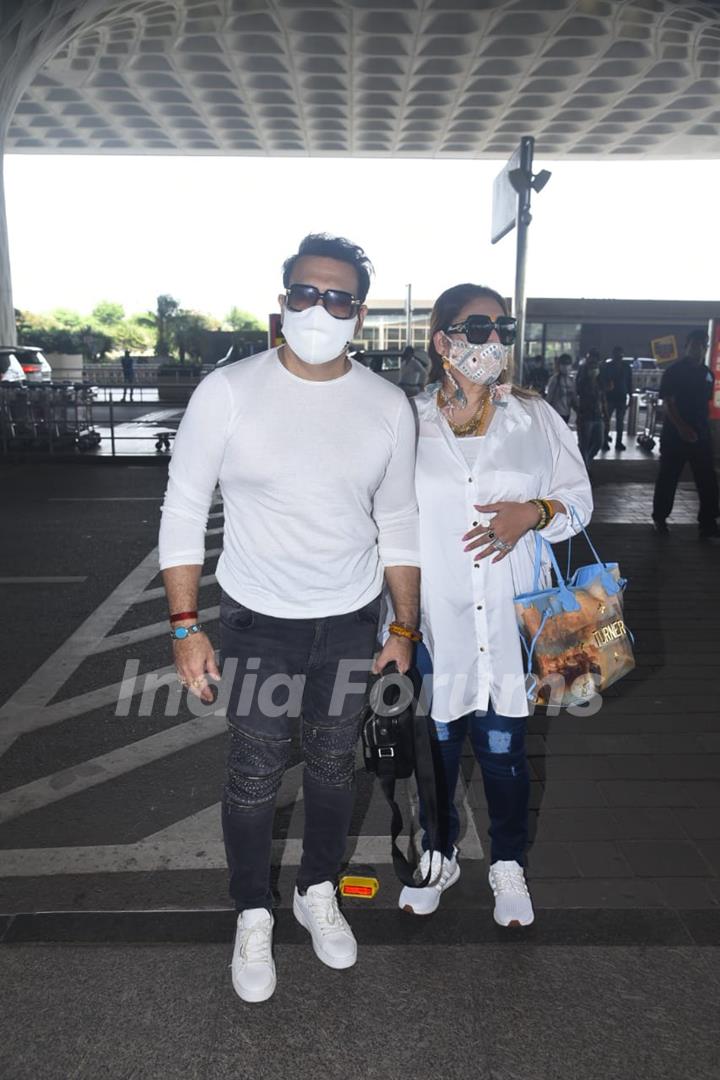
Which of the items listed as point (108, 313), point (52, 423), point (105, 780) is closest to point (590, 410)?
point (52, 423)

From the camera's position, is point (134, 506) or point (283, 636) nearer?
point (283, 636)

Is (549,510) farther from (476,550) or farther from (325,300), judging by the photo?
(325,300)

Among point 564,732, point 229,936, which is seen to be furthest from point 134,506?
point 229,936

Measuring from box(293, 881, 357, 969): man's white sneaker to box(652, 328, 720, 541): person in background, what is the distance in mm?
7370

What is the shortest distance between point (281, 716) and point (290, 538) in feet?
1.66

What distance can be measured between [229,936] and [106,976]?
1.29ft

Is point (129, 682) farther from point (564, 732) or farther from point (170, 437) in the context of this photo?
point (170, 437)

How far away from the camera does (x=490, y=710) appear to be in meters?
2.77

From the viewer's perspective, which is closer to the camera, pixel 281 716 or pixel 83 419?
pixel 281 716

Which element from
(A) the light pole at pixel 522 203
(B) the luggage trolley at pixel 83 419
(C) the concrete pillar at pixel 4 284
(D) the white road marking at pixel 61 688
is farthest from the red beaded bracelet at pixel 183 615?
(C) the concrete pillar at pixel 4 284

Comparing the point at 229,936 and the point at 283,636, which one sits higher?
the point at 283,636

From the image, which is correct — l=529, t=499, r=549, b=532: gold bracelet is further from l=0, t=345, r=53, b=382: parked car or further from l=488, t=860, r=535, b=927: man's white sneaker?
l=0, t=345, r=53, b=382: parked car

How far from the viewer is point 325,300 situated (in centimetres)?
241

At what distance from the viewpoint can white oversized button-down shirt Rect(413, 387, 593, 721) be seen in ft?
8.79
